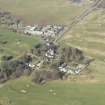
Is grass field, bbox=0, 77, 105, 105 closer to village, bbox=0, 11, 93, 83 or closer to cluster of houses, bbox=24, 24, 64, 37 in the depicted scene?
village, bbox=0, 11, 93, 83

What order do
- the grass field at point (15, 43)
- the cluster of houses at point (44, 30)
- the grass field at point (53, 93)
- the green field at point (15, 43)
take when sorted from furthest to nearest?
the cluster of houses at point (44, 30)
the grass field at point (15, 43)
the green field at point (15, 43)
the grass field at point (53, 93)

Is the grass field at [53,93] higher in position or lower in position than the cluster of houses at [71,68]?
lower

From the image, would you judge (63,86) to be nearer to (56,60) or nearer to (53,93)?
(53,93)

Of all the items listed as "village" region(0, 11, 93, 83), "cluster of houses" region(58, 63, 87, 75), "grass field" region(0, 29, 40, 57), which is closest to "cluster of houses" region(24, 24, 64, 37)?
"village" region(0, 11, 93, 83)

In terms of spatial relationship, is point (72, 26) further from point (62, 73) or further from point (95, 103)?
point (95, 103)

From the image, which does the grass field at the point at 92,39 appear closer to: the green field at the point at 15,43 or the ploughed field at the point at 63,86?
the ploughed field at the point at 63,86

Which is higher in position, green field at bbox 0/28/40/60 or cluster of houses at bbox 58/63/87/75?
green field at bbox 0/28/40/60

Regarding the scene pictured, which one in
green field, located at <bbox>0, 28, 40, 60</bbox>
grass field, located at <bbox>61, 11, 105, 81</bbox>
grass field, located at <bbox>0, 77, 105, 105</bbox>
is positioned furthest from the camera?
green field, located at <bbox>0, 28, 40, 60</bbox>

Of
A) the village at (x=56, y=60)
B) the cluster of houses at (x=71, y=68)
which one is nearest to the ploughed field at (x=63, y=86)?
the cluster of houses at (x=71, y=68)

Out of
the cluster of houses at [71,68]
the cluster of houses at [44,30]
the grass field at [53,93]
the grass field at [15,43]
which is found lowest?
the grass field at [53,93]
